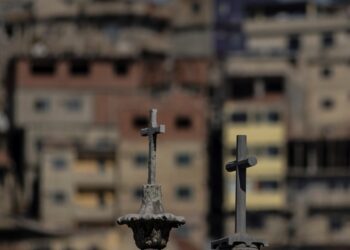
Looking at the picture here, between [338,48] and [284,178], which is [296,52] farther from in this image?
[284,178]

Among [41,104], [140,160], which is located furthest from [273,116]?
[41,104]

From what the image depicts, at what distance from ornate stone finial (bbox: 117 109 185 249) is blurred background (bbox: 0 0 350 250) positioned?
299ft

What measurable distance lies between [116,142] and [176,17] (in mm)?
20981

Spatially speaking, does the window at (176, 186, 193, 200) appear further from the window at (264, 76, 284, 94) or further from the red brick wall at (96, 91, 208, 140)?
the window at (264, 76, 284, 94)

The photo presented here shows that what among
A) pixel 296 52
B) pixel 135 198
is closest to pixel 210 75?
pixel 296 52

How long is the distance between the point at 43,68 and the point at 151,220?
10593 centimetres

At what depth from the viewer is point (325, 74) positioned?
125m

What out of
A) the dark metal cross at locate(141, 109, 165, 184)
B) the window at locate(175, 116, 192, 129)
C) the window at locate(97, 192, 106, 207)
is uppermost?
the window at locate(175, 116, 192, 129)

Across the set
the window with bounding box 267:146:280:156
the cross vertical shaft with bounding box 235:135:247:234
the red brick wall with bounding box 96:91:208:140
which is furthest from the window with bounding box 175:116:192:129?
the cross vertical shaft with bounding box 235:135:247:234

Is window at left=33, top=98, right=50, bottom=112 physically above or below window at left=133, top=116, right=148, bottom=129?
above

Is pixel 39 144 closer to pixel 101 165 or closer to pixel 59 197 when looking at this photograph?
pixel 101 165

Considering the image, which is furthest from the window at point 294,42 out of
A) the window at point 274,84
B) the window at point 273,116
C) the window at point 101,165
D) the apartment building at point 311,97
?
the window at point 101,165

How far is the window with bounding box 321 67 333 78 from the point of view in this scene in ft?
409

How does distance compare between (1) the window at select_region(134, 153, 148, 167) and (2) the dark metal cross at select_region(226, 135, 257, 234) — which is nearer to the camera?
(2) the dark metal cross at select_region(226, 135, 257, 234)
